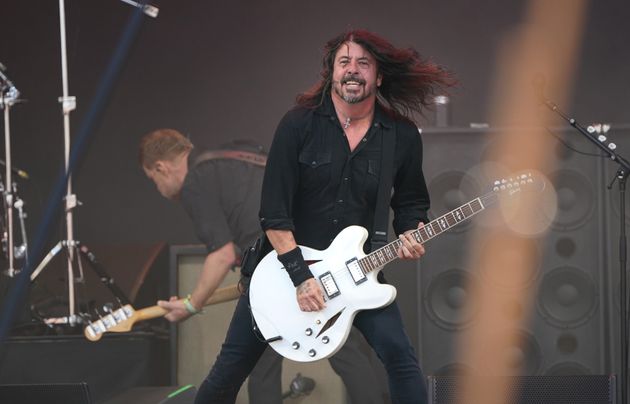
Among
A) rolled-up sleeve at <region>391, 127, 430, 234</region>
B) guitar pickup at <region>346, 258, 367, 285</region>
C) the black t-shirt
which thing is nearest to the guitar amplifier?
the black t-shirt

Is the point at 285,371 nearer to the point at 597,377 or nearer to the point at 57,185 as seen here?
the point at 57,185

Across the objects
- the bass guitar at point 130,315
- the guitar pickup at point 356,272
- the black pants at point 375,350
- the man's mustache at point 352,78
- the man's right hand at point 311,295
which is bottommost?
the bass guitar at point 130,315

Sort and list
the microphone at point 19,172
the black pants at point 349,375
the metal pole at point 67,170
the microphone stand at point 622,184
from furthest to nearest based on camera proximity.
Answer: the microphone at point 19,172, the metal pole at point 67,170, the black pants at point 349,375, the microphone stand at point 622,184

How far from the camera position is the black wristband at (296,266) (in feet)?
13.3

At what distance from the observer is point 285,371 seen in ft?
19.5

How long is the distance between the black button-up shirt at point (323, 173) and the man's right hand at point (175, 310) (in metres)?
1.95

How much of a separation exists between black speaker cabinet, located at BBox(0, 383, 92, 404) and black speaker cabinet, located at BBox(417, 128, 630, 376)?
2.01m

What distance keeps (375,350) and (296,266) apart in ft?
1.41

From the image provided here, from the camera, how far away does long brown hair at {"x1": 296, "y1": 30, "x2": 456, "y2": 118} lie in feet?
13.7

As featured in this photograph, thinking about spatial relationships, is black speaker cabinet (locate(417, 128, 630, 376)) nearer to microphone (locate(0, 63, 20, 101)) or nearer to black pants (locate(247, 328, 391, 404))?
black pants (locate(247, 328, 391, 404))

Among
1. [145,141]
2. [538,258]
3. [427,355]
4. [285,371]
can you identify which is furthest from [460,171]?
[145,141]

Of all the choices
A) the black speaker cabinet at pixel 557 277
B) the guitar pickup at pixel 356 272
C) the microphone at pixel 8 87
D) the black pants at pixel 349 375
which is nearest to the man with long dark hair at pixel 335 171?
the guitar pickup at pixel 356 272

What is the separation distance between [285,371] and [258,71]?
73.5 inches

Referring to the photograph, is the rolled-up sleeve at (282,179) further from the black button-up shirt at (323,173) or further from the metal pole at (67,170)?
the metal pole at (67,170)
